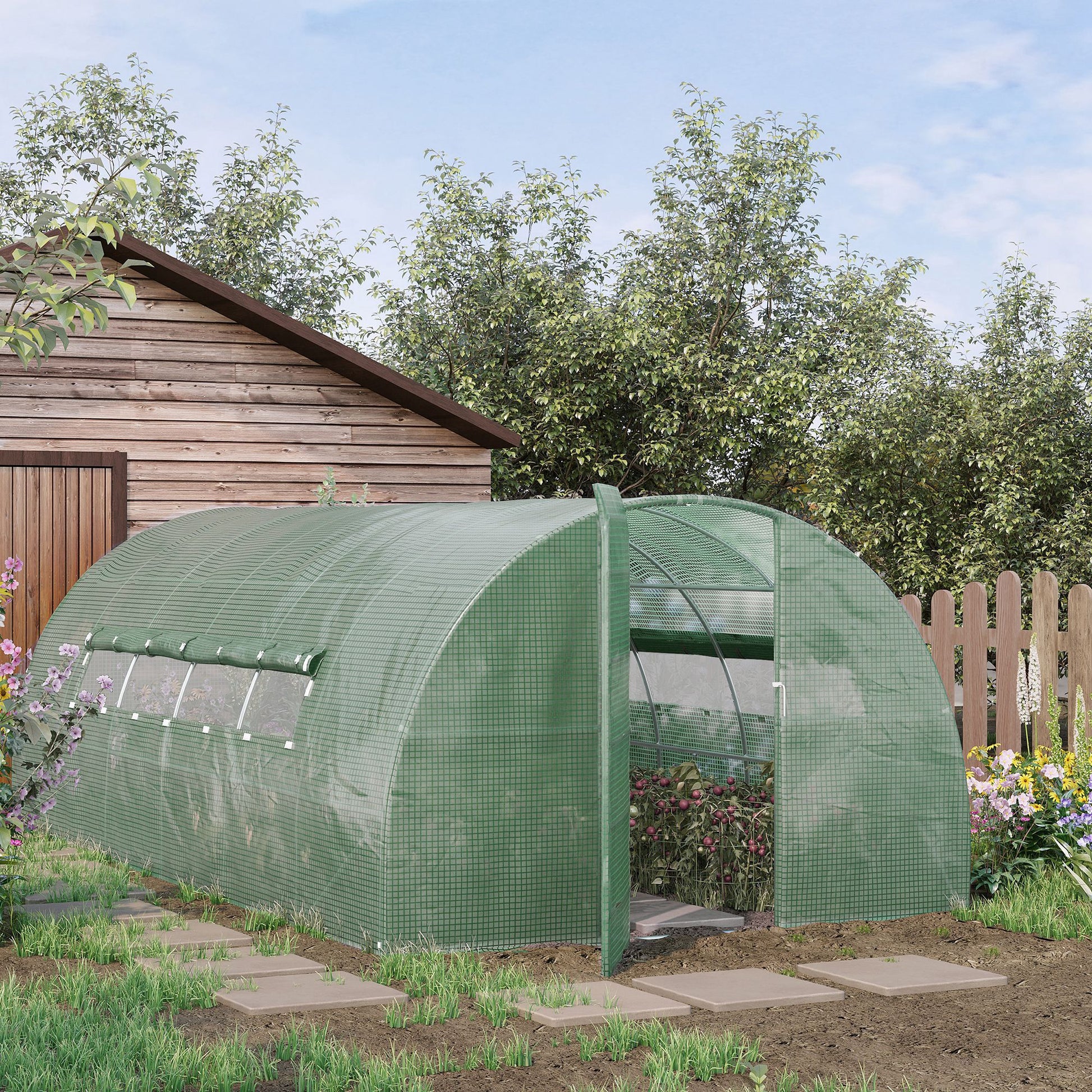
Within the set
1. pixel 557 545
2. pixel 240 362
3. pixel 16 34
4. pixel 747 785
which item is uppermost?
pixel 16 34

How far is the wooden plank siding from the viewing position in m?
11.2

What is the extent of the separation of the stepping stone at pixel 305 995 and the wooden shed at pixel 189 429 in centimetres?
633

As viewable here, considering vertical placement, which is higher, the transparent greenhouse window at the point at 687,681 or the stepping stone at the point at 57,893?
the transparent greenhouse window at the point at 687,681

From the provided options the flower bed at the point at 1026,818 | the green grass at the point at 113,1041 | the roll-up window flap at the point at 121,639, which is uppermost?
the roll-up window flap at the point at 121,639

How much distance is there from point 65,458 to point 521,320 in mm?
10208

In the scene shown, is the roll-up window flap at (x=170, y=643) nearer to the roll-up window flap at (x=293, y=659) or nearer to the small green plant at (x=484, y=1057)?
the roll-up window flap at (x=293, y=659)

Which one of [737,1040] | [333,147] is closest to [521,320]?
[333,147]

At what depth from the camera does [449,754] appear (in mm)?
6207

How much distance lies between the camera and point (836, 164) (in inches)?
803

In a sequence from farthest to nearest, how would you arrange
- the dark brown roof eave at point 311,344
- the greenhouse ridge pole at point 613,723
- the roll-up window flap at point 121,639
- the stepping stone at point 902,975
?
the dark brown roof eave at point 311,344, the roll-up window flap at point 121,639, the greenhouse ridge pole at point 613,723, the stepping stone at point 902,975

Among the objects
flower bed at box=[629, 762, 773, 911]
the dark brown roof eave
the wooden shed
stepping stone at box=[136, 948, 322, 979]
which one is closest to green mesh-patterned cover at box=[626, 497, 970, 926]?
flower bed at box=[629, 762, 773, 911]

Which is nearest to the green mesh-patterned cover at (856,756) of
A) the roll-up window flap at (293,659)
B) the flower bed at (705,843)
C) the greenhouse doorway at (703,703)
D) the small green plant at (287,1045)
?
the greenhouse doorway at (703,703)

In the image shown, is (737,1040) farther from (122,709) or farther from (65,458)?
(65,458)

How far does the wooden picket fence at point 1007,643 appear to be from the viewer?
8891 millimetres
